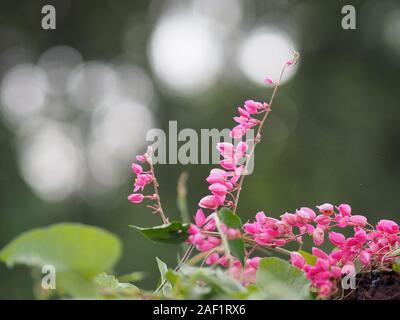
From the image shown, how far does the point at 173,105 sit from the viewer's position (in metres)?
8.20

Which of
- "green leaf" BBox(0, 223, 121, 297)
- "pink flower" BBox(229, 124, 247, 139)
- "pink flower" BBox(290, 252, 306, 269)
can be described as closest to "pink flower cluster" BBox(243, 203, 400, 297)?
"pink flower" BBox(290, 252, 306, 269)

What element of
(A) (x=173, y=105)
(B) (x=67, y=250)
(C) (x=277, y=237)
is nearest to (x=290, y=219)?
(C) (x=277, y=237)

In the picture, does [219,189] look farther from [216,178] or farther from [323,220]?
[323,220]

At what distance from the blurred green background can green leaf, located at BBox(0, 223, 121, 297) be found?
569 centimetres

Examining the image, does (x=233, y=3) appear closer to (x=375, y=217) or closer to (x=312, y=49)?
(x=312, y=49)

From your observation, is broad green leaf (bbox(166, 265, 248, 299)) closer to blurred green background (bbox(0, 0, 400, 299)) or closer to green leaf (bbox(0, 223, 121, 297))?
green leaf (bbox(0, 223, 121, 297))

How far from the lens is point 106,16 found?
9.20 meters

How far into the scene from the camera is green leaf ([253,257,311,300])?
2.01 ft

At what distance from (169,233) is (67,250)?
197 millimetres

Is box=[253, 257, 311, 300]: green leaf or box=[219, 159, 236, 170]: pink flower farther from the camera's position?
box=[219, 159, 236, 170]: pink flower

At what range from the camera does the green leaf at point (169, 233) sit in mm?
664

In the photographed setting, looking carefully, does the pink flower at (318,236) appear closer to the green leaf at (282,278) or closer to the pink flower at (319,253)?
the pink flower at (319,253)

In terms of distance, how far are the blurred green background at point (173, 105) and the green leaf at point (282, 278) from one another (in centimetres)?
555

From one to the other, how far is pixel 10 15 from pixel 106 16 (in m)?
1.29
